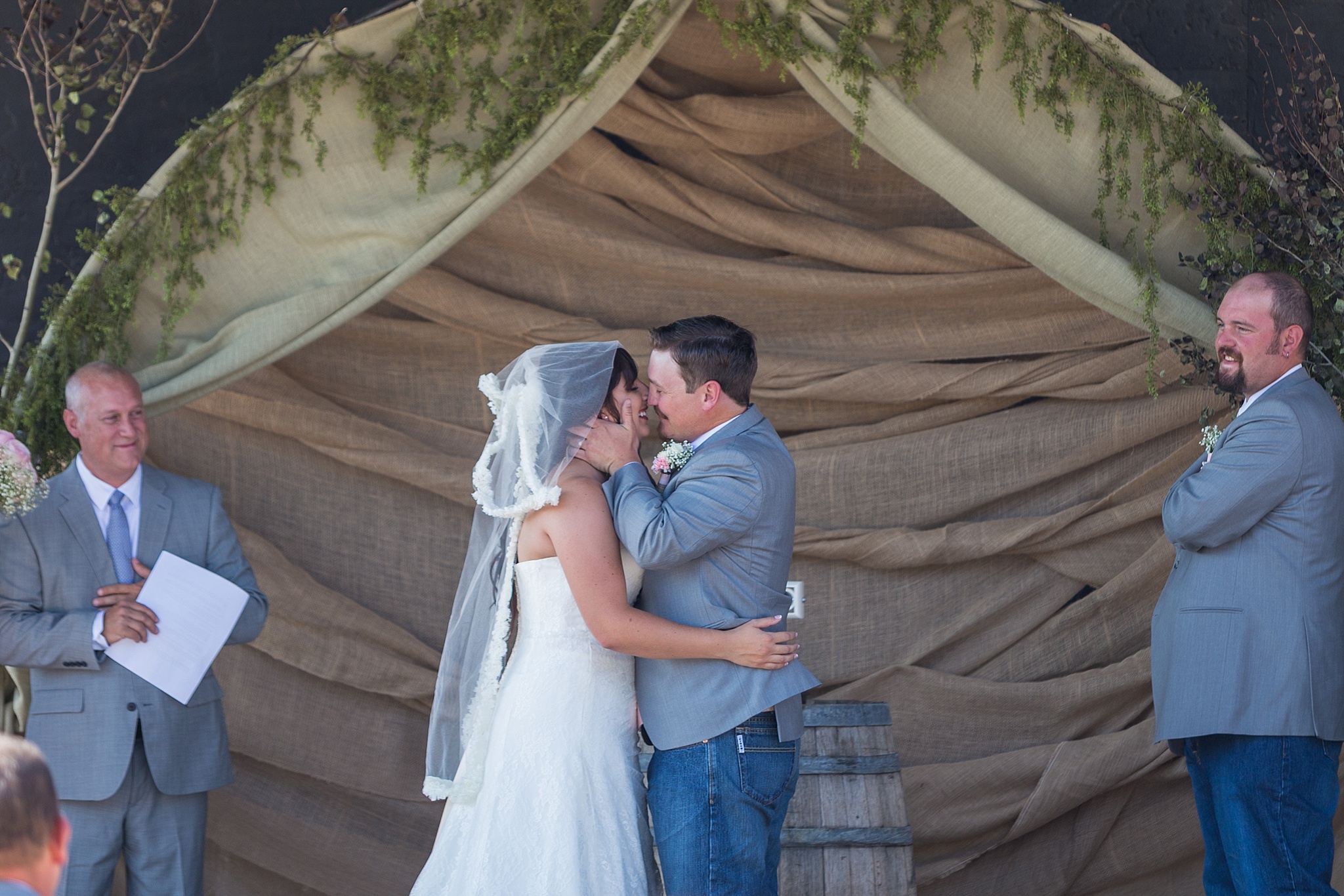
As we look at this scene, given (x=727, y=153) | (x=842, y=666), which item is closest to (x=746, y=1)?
(x=727, y=153)

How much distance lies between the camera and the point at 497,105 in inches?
120

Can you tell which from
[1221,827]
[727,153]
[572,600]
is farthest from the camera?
[727,153]

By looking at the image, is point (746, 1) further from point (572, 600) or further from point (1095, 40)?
point (572, 600)

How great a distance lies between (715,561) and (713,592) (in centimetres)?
6

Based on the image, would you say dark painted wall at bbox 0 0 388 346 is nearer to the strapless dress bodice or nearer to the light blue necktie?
the light blue necktie

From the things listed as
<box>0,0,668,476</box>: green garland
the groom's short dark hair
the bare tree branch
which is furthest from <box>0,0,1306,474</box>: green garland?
the bare tree branch

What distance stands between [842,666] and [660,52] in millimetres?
2118

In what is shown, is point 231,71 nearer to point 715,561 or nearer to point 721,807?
point 715,561

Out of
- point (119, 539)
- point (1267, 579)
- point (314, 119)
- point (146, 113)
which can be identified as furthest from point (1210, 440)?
point (146, 113)

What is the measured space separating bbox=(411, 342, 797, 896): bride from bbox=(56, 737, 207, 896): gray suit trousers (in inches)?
34.3

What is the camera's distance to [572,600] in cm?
250

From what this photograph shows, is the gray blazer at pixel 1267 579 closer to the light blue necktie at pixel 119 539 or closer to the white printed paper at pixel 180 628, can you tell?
the white printed paper at pixel 180 628

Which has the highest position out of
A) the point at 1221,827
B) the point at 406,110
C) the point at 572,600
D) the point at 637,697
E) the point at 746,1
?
the point at 746,1

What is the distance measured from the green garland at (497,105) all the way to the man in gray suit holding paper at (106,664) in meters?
0.24
